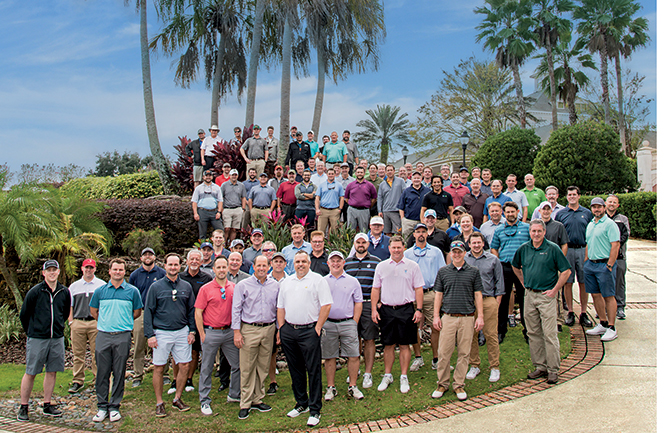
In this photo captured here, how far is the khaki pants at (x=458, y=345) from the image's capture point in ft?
19.9

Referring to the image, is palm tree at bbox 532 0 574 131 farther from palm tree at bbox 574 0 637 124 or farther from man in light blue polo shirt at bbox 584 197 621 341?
man in light blue polo shirt at bbox 584 197 621 341

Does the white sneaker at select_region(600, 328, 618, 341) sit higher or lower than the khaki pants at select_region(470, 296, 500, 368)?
lower

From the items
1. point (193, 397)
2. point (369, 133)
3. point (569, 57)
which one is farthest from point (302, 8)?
point (369, 133)

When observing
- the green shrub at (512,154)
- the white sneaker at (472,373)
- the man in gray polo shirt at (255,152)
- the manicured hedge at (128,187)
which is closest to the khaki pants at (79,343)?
the white sneaker at (472,373)

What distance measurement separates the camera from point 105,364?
6.17m

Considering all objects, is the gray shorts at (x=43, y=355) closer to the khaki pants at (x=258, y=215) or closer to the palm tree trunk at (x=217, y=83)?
the khaki pants at (x=258, y=215)

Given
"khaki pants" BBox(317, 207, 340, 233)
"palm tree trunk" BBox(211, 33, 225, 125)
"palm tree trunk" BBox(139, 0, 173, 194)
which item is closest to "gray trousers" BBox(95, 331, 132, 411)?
"khaki pants" BBox(317, 207, 340, 233)

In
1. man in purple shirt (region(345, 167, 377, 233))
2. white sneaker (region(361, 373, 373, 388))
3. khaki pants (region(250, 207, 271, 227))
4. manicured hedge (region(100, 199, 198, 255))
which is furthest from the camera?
manicured hedge (region(100, 199, 198, 255))

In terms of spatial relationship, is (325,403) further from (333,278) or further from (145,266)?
(145,266)

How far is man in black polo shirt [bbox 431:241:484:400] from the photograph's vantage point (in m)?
6.05

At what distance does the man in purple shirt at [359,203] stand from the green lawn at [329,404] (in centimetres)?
398

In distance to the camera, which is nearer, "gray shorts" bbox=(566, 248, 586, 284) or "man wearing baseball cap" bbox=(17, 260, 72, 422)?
"man wearing baseball cap" bbox=(17, 260, 72, 422)

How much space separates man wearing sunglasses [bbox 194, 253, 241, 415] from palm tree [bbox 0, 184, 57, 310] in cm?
563

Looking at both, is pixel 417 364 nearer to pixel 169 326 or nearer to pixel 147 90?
pixel 169 326
